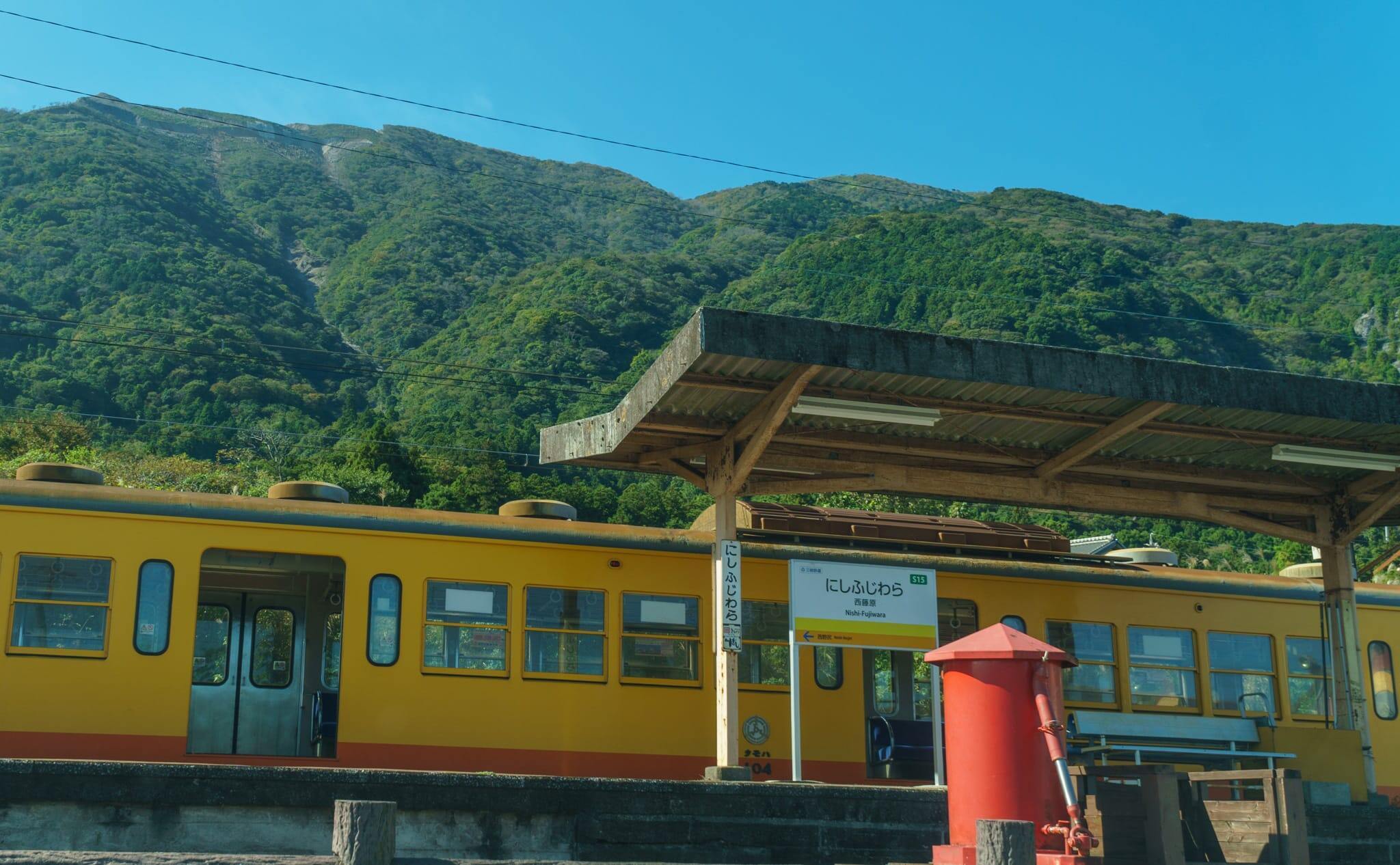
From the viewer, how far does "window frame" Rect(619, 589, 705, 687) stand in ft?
→ 45.5

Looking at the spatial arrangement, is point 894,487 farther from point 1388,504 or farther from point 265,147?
point 265,147

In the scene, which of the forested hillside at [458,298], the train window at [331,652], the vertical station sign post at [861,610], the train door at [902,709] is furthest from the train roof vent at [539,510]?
the forested hillside at [458,298]

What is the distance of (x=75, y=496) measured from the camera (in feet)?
41.1

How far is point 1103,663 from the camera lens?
15.6m

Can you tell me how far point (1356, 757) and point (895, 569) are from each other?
5553 millimetres

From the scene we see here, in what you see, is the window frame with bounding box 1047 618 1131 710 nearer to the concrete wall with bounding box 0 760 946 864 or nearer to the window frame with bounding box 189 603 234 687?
the concrete wall with bounding box 0 760 946 864

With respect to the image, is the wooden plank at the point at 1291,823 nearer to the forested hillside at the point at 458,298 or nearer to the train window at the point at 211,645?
the train window at the point at 211,645

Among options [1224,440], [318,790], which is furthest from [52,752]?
[1224,440]

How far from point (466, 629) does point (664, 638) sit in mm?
2064

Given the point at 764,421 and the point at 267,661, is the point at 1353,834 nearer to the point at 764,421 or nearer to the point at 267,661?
the point at 764,421

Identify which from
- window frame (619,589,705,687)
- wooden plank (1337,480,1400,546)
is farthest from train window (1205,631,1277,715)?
window frame (619,589,705,687)

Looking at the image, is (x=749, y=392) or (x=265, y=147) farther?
(x=265, y=147)

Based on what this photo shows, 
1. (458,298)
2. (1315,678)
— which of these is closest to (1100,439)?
(1315,678)

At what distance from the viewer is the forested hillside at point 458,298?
5606 cm
